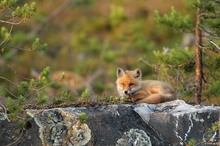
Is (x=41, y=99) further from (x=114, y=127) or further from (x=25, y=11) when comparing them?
(x=25, y=11)

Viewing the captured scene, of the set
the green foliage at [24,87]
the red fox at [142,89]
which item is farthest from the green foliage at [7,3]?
the red fox at [142,89]

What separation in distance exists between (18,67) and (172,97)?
20501 mm

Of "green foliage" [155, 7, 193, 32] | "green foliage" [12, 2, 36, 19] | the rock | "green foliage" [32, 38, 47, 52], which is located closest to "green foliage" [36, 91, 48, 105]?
the rock

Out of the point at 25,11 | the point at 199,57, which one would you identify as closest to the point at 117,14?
the point at 199,57

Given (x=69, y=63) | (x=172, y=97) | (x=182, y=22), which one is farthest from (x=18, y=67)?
(x=172, y=97)

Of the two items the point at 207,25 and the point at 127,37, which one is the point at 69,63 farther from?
the point at 207,25

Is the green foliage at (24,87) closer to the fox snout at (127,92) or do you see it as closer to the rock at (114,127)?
the rock at (114,127)

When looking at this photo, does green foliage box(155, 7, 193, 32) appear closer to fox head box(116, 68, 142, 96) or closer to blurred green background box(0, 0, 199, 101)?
fox head box(116, 68, 142, 96)

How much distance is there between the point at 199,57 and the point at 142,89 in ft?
5.63

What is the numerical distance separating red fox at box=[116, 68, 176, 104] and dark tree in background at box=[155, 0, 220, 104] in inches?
41.5

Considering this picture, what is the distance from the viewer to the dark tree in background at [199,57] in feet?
42.4

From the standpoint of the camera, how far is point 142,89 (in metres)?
12.2

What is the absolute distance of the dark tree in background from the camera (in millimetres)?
12922

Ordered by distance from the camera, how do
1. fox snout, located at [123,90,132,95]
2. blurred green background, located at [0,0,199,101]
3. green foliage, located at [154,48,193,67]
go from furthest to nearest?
1. blurred green background, located at [0,0,199,101]
2. green foliage, located at [154,48,193,67]
3. fox snout, located at [123,90,132,95]
